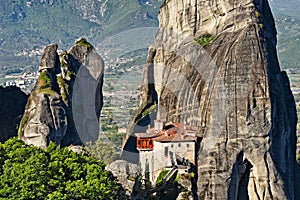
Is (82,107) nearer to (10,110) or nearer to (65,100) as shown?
(65,100)

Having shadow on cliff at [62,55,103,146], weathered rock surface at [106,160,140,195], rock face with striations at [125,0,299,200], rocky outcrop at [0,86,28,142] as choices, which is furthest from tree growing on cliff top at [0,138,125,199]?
rocky outcrop at [0,86,28,142]

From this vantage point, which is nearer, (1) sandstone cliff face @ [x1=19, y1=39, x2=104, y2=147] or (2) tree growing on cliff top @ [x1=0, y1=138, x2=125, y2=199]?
(2) tree growing on cliff top @ [x1=0, y1=138, x2=125, y2=199]

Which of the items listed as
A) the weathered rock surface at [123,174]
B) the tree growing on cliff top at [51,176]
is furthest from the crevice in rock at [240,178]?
the tree growing on cliff top at [51,176]

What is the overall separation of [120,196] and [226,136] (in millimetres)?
12283

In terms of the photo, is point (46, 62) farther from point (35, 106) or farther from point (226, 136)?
point (226, 136)

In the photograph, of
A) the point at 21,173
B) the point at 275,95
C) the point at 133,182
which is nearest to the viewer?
the point at 21,173

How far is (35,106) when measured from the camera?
5419cm

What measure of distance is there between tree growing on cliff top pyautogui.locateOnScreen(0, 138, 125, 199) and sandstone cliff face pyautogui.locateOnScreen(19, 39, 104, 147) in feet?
39.3

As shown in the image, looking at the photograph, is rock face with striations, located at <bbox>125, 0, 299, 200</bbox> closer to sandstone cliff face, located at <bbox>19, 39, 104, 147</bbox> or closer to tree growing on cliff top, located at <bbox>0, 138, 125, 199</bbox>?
sandstone cliff face, located at <bbox>19, 39, 104, 147</bbox>

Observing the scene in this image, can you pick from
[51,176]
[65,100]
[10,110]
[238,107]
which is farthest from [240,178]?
[10,110]

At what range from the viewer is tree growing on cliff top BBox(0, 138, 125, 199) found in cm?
3644

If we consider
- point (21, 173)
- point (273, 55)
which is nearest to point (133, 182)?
point (21, 173)

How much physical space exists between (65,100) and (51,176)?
19.6m

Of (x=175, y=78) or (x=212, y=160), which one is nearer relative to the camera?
(x=212, y=160)
